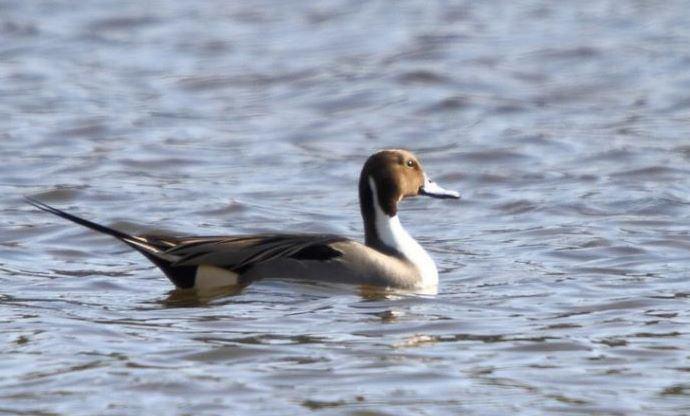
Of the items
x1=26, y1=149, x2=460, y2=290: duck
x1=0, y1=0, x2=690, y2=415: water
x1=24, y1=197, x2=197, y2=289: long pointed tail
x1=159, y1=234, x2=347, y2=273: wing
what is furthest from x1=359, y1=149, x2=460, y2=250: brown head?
x1=24, y1=197, x2=197, y2=289: long pointed tail

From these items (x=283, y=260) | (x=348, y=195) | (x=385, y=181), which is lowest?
(x=348, y=195)

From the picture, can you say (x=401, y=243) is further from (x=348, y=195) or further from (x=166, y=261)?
(x=348, y=195)

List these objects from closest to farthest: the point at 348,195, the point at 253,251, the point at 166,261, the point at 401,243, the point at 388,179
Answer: the point at 166,261
the point at 253,251
the point at 401,243
the point at 388,179
the point at 348,195

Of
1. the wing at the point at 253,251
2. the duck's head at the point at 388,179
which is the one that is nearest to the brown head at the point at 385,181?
the duck's head at the point at 388,179

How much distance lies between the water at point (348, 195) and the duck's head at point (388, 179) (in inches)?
19.9

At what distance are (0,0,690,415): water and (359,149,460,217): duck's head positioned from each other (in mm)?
507

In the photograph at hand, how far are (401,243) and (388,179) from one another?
1.18 feet

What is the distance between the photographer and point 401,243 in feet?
32.1

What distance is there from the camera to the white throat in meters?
9.55

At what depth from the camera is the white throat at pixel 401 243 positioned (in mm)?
9553

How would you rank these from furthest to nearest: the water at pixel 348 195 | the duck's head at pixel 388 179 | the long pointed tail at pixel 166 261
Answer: the duck's head at pixel 388 179 → the long pointed tail at pixel 166 261 → the water at pixel 348 195

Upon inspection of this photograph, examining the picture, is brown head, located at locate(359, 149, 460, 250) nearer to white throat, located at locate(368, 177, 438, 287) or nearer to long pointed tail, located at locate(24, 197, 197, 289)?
white throat, located at locate(368, 177, 438, 287)

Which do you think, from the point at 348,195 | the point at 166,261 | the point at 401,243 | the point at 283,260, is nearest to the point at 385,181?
the point at 401,243

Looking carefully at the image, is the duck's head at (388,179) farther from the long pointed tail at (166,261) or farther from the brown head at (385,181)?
the long pointed tail at (166,261)
